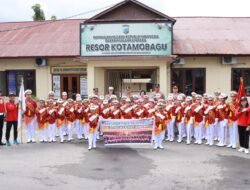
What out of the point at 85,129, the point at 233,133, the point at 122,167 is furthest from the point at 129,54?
the point at 122,167

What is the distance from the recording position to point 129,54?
54.6 ft

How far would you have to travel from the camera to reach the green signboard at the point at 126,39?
1652 centimetres

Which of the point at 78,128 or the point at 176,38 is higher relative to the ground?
the point at 176,38

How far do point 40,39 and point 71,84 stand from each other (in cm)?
340

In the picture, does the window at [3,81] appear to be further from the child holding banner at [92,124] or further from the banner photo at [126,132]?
the banner photo at [126,132]

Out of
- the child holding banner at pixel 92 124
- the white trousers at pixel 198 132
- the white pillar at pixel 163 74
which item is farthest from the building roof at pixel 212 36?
the child holding banner at pixel 92 124

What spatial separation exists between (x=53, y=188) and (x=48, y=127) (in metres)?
5.42

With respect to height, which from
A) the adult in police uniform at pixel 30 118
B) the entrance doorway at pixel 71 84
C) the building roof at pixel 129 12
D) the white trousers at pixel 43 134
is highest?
the building roof at pixel 129 12

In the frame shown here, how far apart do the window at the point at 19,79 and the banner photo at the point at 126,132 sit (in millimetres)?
10295

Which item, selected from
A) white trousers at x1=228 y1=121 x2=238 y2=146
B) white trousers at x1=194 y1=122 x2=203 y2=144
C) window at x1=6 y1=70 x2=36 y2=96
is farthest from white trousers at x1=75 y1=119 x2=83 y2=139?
window at x1=6 y1=70 x2=36 y2=96

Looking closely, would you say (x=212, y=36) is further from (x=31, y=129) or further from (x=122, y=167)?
(x=122, y=167)

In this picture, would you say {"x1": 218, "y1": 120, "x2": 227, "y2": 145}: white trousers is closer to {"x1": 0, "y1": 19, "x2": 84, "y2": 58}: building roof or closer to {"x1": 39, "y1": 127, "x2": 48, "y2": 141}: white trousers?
{"x1": 39, "y1": 127, "x2": 48, "y2": 141}: white trousers

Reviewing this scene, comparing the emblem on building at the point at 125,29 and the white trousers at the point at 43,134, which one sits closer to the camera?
the white trousers at the point at 43,134

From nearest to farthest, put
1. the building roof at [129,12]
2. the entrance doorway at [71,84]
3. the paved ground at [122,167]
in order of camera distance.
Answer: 1. the paved ground at [122,167]
2. the building roof at [129,12]
3. the entrance doorway at [71,84]
